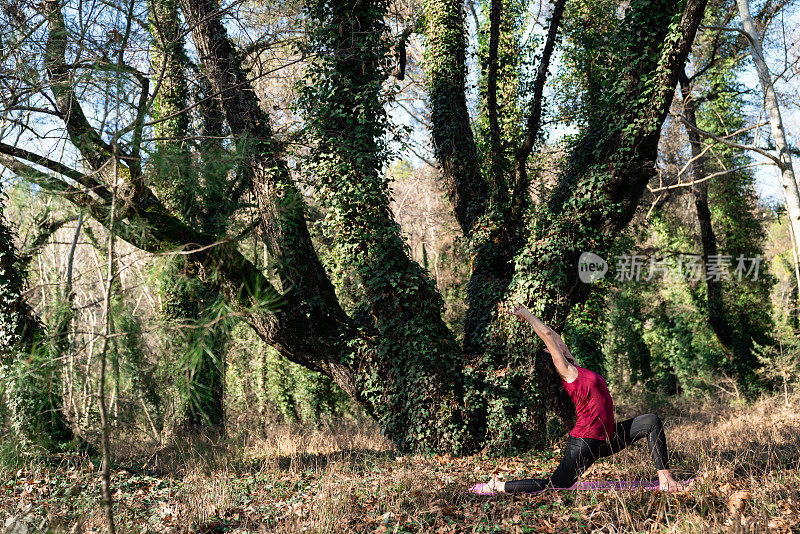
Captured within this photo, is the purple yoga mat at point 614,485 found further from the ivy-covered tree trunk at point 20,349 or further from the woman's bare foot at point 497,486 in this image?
the ivy-covered tree trunk at point 20,349

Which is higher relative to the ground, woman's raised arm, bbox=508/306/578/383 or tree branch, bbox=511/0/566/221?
tree branch, bbox=511/0/566/221

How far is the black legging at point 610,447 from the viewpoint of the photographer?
15.1ft

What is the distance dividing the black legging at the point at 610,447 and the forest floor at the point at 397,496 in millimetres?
230

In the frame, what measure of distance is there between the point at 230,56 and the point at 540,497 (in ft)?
25.5

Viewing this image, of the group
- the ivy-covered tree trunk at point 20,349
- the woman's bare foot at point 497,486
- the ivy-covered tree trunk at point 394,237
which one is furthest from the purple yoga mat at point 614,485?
the ivy-covered tree trunk at point 20,349

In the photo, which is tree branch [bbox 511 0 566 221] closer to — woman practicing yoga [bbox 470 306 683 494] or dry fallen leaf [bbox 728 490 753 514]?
woman practicing yoga [bbox 470 306 683 494]

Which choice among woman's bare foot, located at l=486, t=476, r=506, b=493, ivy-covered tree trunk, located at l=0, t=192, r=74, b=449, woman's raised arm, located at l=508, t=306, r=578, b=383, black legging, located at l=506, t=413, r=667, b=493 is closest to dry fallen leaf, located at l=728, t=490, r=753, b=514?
black legging, located at l=506, t=413, r=667, b=493

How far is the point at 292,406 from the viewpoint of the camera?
15750mm

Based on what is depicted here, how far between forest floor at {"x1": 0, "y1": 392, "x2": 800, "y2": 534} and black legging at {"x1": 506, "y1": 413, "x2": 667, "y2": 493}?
0.76 ft

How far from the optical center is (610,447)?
15.3 ft

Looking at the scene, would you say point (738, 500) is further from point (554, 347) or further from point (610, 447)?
point (554, 347)

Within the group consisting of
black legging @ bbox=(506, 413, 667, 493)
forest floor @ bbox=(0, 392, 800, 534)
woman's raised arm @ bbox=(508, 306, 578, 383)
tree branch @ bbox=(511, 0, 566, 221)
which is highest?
tree branch @ bbox=(511, 0, 566, 221)

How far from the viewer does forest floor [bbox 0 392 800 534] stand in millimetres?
4289

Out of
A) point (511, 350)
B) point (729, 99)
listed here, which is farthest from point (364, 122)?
point (729, 99)
